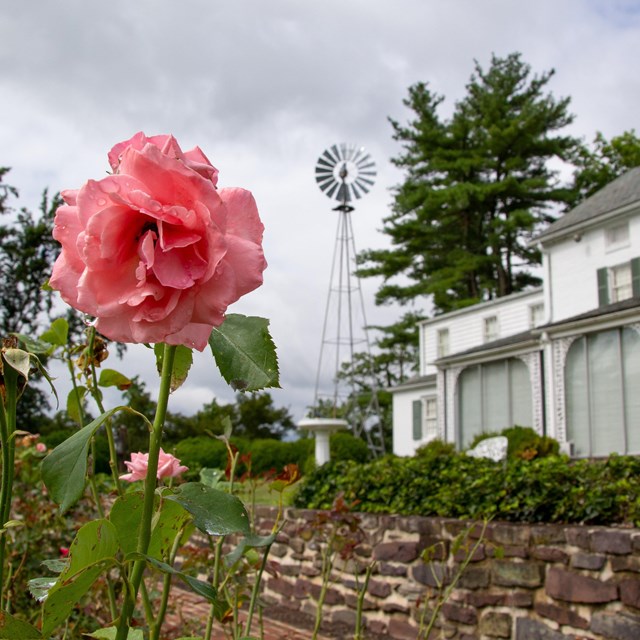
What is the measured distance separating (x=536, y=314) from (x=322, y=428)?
11.3m

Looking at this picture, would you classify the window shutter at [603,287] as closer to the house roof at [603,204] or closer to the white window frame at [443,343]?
the house roof at [603,204]

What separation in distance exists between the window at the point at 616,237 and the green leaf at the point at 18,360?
18653 mm

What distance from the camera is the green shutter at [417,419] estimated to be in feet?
78.6

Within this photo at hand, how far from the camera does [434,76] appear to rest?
3155cm

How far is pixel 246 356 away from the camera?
2.47 ft

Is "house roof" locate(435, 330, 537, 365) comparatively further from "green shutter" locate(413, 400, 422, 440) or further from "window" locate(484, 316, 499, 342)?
"green shutter" locate(413, 400, 422, 440)

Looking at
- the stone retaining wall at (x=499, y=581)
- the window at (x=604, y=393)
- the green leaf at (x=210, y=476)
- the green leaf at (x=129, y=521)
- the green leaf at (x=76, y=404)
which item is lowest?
the stone retaining wall at (x=499, y=581)

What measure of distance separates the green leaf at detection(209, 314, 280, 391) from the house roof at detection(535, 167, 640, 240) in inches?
722

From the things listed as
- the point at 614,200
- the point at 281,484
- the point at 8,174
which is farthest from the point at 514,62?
the point at 281,484

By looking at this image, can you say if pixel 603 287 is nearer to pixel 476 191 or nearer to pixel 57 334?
pixel 476 191

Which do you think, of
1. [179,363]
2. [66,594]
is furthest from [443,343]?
[66,594]

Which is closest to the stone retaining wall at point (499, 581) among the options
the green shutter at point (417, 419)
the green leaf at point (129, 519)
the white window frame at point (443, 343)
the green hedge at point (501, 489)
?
the green hedge at point (501, 489)

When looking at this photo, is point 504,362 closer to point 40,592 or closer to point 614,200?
point 614,200

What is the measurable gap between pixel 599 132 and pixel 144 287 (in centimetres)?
3103
